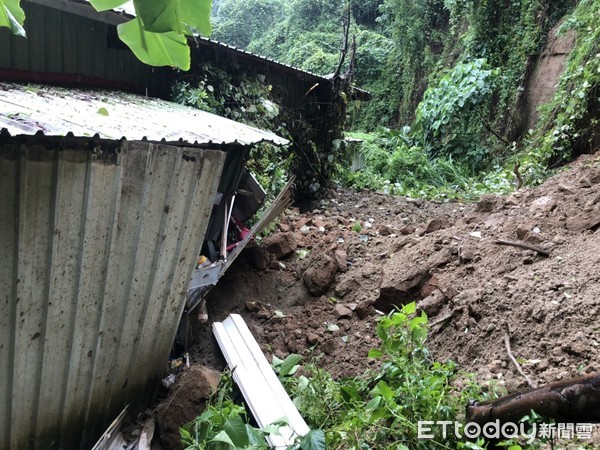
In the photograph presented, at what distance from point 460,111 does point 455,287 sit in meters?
8.06

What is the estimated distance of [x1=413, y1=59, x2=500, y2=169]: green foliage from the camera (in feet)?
32.9

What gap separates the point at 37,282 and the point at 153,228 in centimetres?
75

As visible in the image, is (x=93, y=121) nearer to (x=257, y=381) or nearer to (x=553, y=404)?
(x=257, y=381)

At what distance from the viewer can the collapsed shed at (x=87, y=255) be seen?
2.20 metres

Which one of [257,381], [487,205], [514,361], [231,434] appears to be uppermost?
[487,205]

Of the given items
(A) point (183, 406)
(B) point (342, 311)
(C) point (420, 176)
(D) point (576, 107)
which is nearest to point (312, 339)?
(B) point (342, 311)

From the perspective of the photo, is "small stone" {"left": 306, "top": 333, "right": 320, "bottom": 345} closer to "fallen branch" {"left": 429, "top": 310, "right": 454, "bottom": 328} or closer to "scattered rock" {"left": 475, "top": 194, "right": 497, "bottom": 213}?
"fallen branch" {"left": 429, "top": 310, "right": 454, "bottom": 328}

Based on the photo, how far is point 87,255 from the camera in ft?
8.21

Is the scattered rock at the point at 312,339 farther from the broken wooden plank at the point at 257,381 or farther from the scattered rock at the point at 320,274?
the scattered rock at the point at 320,274

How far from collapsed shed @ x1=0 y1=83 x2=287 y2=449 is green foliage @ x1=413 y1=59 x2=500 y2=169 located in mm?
8534

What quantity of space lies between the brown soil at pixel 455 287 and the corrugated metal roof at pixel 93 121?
65.1 inches

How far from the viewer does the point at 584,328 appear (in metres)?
2.37

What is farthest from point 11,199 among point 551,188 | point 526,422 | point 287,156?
point 287,156

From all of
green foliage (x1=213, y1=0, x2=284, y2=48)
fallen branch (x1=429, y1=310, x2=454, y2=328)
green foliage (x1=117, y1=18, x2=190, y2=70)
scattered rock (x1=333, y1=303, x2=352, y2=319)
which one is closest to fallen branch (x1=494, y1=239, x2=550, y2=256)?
fallen branch (x1=429, y1=310, x2=454, y2=328)
